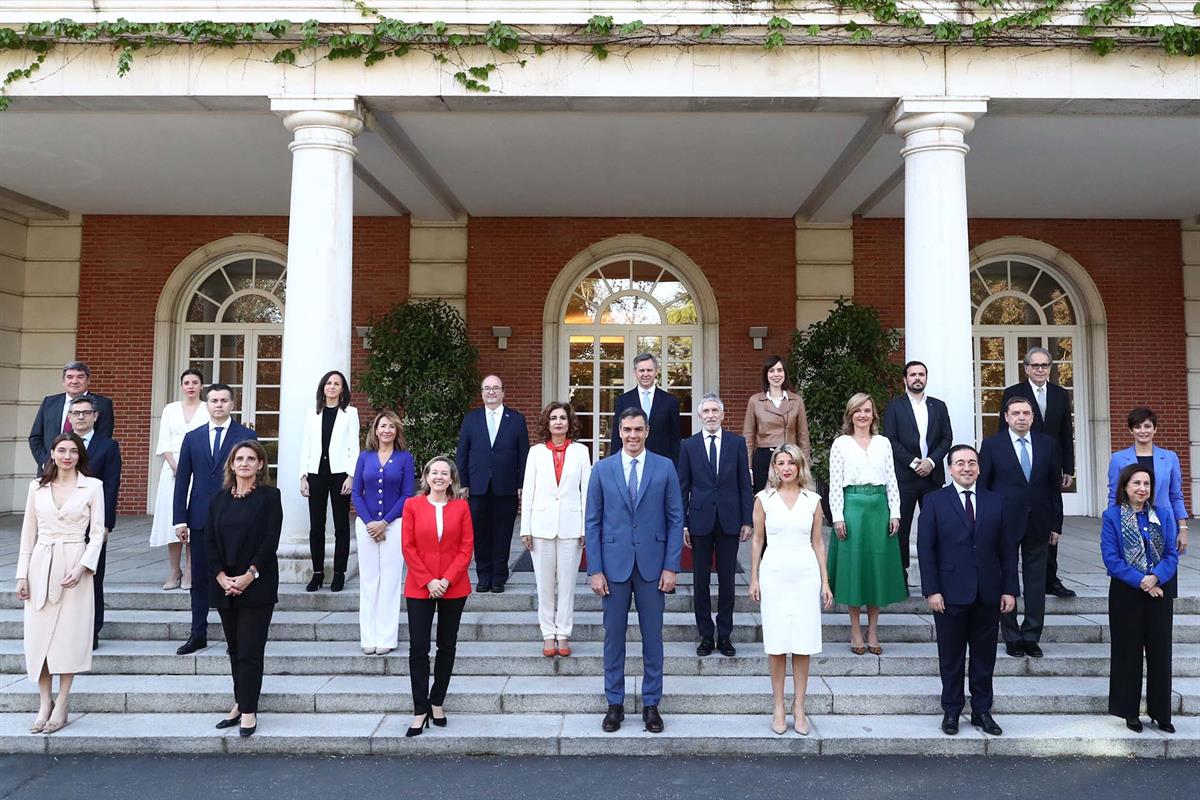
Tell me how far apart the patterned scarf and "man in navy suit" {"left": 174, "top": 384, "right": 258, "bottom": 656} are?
5.15 metres

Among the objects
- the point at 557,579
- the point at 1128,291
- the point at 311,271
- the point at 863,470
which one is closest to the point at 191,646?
the point at 557,579

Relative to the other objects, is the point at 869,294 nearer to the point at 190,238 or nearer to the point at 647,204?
the point at 647,204

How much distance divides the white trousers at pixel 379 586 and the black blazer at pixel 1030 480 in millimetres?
3650

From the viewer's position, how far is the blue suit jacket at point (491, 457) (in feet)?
19.4

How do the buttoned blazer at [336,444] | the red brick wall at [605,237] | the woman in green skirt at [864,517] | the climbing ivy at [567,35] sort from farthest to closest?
1. the red brick wall at [605,237]
2. the climbing ivy at [567,35]
3. the buttoned blazer at [336,444]
4. the woman in green skirt at [864,517]

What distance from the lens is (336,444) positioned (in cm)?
567

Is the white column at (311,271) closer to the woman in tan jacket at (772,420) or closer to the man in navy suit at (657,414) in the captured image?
the man in navy suit at (657,414)

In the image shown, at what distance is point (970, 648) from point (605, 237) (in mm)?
7637

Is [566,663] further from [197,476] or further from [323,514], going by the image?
[197,476]

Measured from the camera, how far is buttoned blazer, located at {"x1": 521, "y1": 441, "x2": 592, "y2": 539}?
4938 mm

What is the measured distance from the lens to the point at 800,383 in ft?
31.9

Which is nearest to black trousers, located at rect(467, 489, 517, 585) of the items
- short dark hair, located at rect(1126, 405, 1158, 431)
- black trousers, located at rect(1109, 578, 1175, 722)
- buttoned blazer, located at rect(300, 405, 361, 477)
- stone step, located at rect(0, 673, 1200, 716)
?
buttoned blazer, located at rect(300, 405, 361, 477)

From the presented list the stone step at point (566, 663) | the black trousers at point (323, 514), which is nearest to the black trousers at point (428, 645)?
the stone step at point (566, 663)

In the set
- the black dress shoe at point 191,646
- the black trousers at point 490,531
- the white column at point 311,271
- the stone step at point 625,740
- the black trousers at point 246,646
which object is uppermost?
the white column at point 311,271
